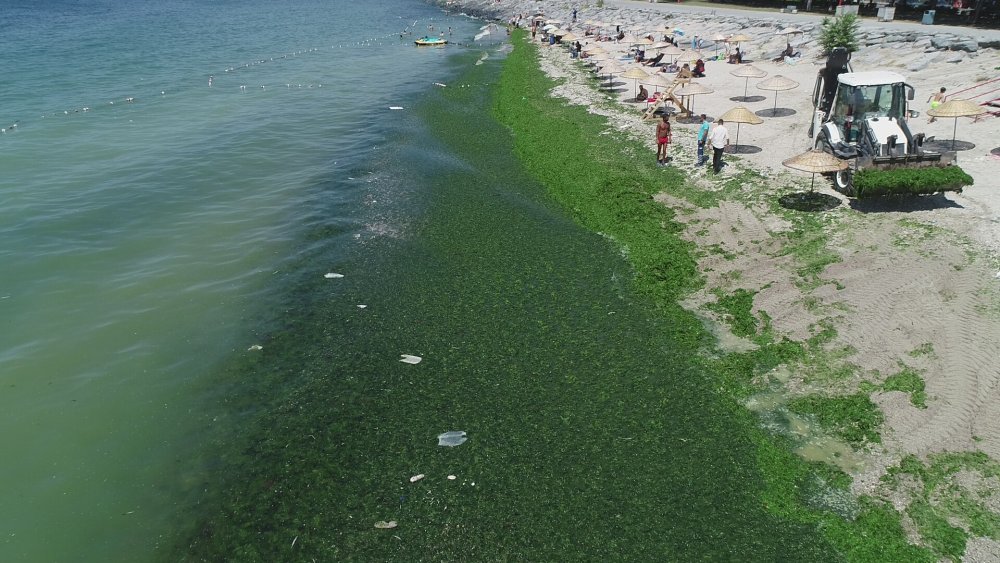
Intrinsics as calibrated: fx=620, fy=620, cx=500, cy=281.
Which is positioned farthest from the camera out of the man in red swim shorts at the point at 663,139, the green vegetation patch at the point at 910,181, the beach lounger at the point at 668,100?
the beach lounger at the point at 668,100

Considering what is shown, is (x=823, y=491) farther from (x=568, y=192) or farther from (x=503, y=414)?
(x=568, y=192)

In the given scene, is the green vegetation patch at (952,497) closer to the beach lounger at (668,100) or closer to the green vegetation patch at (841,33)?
the beach lounger at (668,100)

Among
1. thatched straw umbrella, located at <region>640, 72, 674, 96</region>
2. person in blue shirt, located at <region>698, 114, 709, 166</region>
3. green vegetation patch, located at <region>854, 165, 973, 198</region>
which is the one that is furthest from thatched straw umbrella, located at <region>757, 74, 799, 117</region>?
green vegetation patch, located at <region>854, 165, 973, 198</region>

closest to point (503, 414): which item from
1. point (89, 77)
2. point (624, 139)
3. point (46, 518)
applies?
point (46, 518)

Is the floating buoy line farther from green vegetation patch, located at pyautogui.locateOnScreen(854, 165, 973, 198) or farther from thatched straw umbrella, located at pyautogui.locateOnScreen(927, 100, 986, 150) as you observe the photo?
green vegetation patch, located at pyautogui.locateOnScreen(854, 165, 973, 198)

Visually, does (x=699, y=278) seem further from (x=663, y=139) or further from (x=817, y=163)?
(x=663, y=139)

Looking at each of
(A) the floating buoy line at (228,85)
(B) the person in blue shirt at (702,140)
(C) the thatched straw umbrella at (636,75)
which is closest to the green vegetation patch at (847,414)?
(B) the person in blue shirt at (702,140)
